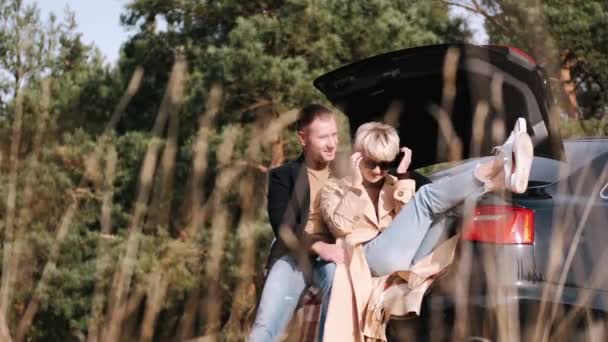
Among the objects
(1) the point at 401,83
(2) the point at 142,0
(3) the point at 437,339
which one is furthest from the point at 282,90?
(3) the point at 437,339

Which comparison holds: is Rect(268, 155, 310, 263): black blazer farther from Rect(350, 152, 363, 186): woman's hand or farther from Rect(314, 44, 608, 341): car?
Rect(314, 44, 608, 341): car

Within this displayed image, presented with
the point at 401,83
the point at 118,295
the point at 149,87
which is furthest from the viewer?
the point at 149,87

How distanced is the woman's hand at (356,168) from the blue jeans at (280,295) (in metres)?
0.40

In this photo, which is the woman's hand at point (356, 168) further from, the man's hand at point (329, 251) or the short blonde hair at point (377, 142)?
the man's hand at point (329, 251)

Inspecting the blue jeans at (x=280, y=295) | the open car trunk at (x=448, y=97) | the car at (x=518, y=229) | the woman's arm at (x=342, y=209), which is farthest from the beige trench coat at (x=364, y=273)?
the open car trunk at (x=448, y=97)

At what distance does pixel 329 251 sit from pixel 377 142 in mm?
525

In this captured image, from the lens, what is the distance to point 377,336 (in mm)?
4203

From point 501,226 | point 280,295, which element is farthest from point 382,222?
point 501,226

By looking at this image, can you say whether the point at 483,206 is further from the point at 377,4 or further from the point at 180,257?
the point at 377,4

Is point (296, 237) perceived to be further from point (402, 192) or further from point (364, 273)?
point (402, 192)

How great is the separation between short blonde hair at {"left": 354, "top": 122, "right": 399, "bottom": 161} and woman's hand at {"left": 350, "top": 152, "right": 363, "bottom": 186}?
0.03m

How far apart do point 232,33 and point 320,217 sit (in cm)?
1263

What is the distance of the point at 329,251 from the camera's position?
4508mm

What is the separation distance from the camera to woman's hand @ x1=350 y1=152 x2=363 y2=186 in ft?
15.0
